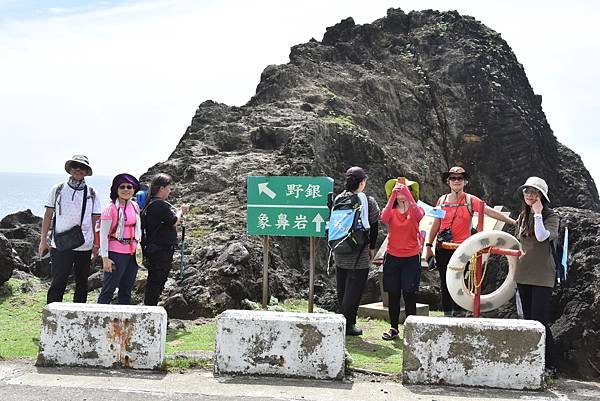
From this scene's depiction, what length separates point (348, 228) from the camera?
304 inches

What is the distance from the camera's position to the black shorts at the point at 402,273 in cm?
778

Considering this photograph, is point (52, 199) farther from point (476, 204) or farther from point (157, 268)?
point (476, 204)

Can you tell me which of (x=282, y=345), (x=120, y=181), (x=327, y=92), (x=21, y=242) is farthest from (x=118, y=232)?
(x=327, y=92)

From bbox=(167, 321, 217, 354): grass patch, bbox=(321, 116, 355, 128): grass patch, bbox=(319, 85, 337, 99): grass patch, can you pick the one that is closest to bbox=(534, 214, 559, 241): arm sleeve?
bbox=(167, 321, 217, 354): grass patch

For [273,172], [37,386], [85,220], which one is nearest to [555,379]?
[37,386]

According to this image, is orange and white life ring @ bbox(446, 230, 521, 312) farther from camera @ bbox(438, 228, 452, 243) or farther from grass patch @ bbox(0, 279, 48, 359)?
grass patch @ bbox(0, 279, 48, 359)

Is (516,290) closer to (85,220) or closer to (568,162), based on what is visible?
(85,220)

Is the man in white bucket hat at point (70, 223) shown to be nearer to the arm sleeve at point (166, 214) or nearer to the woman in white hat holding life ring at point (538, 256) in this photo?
the arm sleeve at point (166, 214)

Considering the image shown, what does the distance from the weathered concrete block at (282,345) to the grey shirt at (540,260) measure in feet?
5.91

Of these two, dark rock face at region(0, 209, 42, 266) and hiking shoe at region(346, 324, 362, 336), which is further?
dark rock face at region(0, 209, 42, 266)

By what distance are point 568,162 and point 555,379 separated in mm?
22722

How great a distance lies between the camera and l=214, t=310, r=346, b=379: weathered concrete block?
6.13 metres

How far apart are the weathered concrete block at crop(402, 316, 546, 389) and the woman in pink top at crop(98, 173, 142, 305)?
3203 mm

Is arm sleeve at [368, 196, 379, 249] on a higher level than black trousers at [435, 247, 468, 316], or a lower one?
higher
